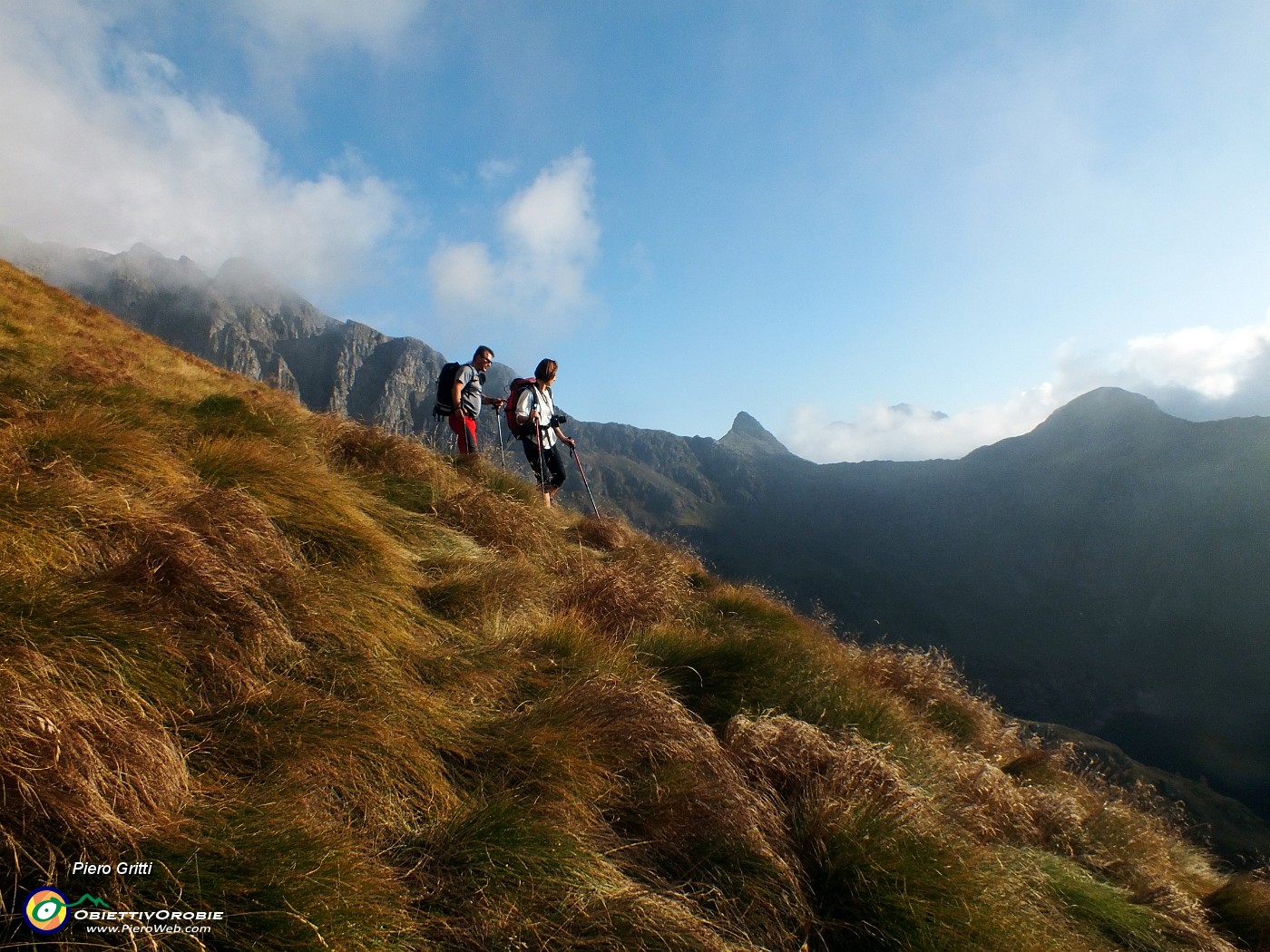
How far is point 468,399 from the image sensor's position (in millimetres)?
11094

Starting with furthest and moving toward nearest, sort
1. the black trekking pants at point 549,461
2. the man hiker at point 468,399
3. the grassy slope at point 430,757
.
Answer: the black trekking pants at point 549,461
the man hiker at point 468,399
the grassy slope at point 430,757

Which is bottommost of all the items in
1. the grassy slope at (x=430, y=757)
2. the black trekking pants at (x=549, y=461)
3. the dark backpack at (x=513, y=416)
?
the grassy slope at (x=430, y=757)

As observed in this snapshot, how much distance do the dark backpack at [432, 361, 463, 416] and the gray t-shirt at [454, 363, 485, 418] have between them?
0.09 metres

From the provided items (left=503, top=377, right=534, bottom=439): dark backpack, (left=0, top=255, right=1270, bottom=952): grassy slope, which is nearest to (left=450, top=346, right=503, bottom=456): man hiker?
(left=503, top=377, right=534, bottom=439): dark backpack

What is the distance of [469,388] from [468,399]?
202 mm

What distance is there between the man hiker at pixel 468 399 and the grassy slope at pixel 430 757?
14.7 ft

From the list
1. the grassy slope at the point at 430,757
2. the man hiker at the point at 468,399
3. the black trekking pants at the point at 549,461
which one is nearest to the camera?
the grassy slope at the point at 430,757

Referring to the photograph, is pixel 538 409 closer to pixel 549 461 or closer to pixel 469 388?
pixel 549 461

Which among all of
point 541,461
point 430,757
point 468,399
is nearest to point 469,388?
point 468,399

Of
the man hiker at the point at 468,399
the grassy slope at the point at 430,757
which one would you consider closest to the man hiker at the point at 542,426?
the man hiker at the point at 468,399

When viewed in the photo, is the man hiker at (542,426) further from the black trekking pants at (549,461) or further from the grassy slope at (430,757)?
the grassy slope at (430,757)

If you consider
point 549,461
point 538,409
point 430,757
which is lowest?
point 430,757

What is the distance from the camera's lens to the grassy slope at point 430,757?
2.23 m

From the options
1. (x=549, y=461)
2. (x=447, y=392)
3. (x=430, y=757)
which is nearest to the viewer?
(x=430, y=757)
